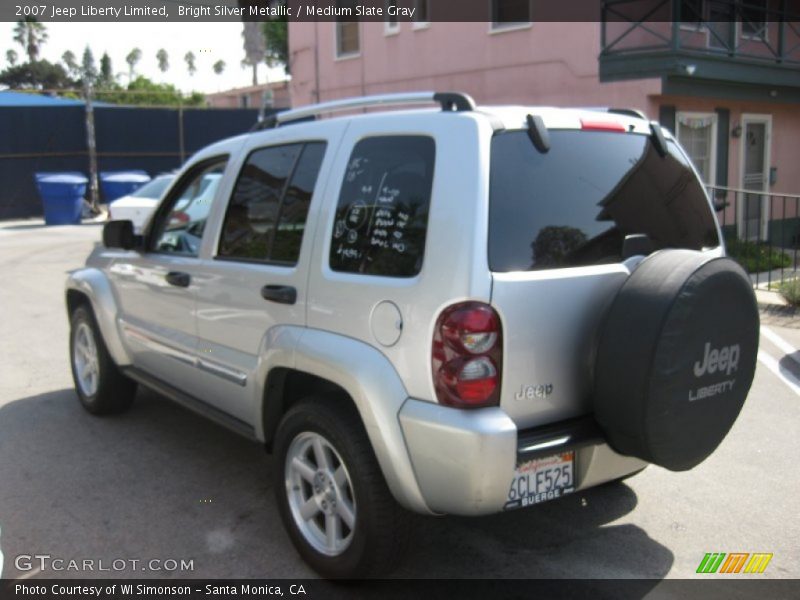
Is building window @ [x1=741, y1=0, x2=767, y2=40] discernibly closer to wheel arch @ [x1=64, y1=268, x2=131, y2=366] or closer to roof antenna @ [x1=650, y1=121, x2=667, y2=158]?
roof antenna @ [x1=650, y1=121, x2=667, y2=158]

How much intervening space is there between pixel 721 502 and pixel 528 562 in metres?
1.29

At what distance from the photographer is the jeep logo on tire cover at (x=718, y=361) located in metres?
3.16

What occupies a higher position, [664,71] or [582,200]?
[664,71]

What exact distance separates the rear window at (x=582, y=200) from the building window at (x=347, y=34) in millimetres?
16452

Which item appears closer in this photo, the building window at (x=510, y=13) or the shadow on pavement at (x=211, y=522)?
the shadow on pavement at (x=211, y=522)

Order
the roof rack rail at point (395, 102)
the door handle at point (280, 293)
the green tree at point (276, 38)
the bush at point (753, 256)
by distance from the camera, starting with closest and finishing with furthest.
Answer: the roof rack rail at point (395, 102), the door handle at point (280, 293), the bush at point (753, 256), the green tree at point (276, 38)

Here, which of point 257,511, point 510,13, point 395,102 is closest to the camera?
point 395,102

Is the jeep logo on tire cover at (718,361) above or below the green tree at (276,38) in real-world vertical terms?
below

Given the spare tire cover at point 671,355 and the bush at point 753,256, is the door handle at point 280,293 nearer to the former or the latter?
the spare tire cover at point 671,355

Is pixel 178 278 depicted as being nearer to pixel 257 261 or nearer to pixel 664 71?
pixel 257 261

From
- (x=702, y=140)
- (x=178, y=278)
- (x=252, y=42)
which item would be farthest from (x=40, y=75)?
(x=178, y=278)

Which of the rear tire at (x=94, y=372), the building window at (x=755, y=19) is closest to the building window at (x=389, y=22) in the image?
the building window at (x=755, y=19)

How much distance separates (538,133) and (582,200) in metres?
0.34

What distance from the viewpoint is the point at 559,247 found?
10.7 ft
